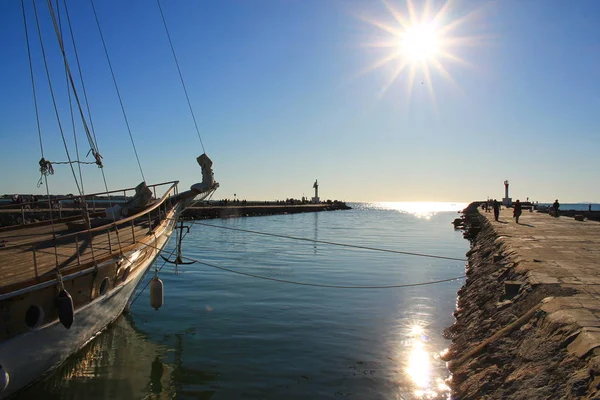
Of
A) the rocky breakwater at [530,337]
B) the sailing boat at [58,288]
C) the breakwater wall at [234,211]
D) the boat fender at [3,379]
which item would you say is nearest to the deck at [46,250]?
the sailing boat at [58,288]

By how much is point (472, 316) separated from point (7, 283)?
29.6 ft

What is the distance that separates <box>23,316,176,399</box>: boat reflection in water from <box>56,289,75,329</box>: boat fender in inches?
51.2

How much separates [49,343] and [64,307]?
880 millimetres

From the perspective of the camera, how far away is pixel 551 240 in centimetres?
1622

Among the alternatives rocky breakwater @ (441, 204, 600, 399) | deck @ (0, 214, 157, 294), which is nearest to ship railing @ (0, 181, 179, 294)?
deck @ (0, 214, 157, 294)

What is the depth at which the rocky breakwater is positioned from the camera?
188 inches

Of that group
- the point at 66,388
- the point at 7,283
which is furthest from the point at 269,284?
the point at 7,283

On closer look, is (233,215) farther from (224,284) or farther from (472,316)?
(472,316)

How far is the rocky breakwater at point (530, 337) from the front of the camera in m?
4.78

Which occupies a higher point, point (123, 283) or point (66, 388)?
point (123, 283)

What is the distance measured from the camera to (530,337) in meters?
6.09

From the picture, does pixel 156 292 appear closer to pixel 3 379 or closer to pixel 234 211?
pixel 3 379

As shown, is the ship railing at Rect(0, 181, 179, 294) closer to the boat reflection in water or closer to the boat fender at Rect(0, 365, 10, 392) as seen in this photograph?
the boat fender at Rect(0, 365, 10, 392)

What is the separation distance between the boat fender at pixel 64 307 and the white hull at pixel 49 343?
380 millimetres
